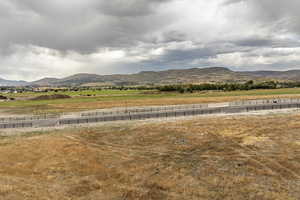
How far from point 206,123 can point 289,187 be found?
20523 mm

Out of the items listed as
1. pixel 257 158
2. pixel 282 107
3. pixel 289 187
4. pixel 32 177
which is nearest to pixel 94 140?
pixel 32 177

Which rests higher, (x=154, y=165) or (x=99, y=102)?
(x=99, y=102)

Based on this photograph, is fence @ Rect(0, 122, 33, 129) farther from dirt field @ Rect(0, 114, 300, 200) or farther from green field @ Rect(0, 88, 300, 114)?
green field @ Rect(0, 88, 300, 114)

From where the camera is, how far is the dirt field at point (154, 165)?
1365 centimetres

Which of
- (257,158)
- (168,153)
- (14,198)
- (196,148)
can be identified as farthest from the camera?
(196,148)

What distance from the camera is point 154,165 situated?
1781 cm

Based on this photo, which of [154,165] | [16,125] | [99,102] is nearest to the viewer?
[154,165]

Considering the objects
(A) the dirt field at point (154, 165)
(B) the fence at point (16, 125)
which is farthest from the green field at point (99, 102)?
(A) the dirt field at point (154, 165)

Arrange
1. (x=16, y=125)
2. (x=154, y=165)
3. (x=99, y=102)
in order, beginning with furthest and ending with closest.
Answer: (x=99, y=102) → (x=16, y=125) → (x=154, y=165)

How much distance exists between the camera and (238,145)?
888 inches

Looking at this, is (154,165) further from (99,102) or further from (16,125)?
(99,102)

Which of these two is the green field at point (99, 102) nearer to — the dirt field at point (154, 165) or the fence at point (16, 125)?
the fence at point (16, 125)

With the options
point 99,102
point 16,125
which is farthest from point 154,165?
point 99,102

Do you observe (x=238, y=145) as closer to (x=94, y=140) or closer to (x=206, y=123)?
(x=206, y=123)
